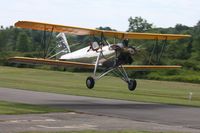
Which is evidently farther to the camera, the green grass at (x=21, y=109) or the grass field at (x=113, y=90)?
the grass field at (x=113, y=90)

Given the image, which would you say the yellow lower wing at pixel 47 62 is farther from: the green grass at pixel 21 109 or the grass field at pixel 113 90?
the green grass at pixel 21 109

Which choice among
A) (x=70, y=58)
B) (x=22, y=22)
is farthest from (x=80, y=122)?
(x=70, y=58)

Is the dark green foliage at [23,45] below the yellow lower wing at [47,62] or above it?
above

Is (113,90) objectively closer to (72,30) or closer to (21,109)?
(72,30)

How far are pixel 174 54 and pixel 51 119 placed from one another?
71.1 meters

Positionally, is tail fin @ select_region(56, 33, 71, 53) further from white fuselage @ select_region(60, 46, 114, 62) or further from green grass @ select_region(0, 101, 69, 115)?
green grass @ select_region(0, 101, 69, 115)

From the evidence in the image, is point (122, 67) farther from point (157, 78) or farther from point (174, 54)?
point (174, 54)

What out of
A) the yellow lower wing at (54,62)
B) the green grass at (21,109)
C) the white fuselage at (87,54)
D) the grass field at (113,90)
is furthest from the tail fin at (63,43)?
the green grass at (21,109)

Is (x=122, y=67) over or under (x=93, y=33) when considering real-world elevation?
under

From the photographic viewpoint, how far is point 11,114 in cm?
2008

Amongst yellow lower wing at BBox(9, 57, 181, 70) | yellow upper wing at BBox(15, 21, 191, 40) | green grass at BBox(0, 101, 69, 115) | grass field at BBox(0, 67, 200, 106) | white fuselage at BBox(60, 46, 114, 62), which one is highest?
yellow upper wing at BBox(15, 21, 191, 40)

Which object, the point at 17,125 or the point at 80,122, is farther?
the point at 80,122

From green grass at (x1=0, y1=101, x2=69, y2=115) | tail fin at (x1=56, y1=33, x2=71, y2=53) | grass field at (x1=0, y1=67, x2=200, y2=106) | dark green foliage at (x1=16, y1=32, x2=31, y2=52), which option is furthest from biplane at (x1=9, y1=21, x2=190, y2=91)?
dark green foliage at (x1=16, y1=32, x2=31, y2=52)

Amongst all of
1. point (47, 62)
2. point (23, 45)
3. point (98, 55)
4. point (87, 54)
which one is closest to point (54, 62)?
point (47, 62)
